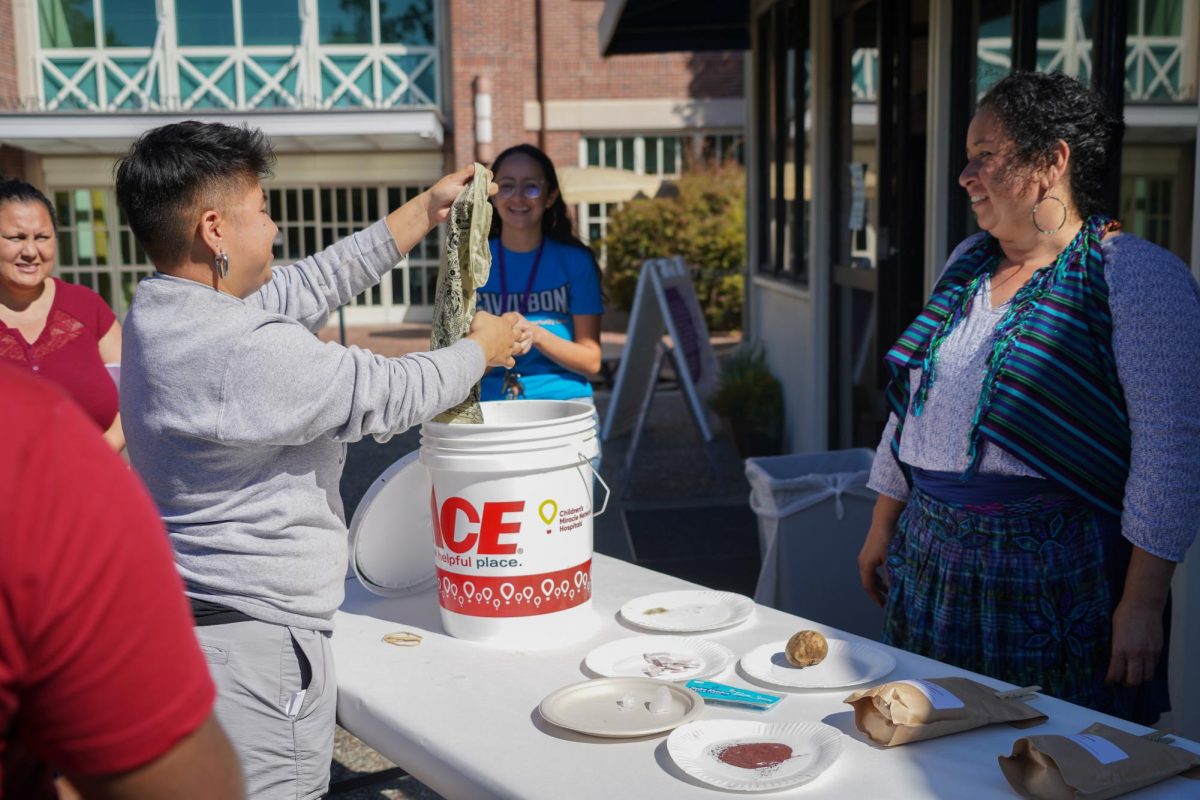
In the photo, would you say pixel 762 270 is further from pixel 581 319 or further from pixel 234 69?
pixel 234 69

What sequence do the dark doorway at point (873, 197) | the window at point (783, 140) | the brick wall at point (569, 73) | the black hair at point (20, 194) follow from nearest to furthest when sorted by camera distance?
the black hair at point (20, 194), the dark doorway at point (873, 197), the window at point (783, 140), the brick wall at point (569, 73)

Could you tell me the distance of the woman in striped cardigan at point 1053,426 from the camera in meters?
2.12

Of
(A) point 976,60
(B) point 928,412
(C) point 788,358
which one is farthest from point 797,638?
(C) point 788,358

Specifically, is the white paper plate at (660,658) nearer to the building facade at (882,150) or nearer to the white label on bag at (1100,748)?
the white label on bag at (1100,748)

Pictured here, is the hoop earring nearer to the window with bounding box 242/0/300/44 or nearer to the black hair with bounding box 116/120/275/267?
the black hair with bounding box 116/120/275/267

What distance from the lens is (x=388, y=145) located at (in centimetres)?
1983

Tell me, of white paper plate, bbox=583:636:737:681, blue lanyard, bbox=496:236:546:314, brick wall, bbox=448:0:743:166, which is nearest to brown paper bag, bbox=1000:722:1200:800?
white paper plate, bbox=583:636:737:681

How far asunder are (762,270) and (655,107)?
12.6 meters

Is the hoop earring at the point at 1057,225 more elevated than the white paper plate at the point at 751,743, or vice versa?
the hoop earring at the point at 1057,225

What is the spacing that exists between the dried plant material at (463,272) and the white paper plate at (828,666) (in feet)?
2.36

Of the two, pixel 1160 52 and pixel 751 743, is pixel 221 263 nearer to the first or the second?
pixel 751 743

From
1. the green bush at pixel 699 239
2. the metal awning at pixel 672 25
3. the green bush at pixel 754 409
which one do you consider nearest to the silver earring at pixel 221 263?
the green bush at pixel 754 409

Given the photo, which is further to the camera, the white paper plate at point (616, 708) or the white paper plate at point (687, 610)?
the white paper plate at point (687, 610)

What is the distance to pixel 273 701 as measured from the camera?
75.2 inches
